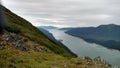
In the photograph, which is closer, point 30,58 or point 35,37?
point 30,58

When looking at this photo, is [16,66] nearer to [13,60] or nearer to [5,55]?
[13,60]

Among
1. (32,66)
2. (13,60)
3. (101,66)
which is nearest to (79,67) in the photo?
(101,66)

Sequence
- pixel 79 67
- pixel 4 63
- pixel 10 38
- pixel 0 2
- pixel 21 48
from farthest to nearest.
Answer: pixel 10 38
pixel 21 48
pixel 79 67
pixel 4 63
pixel 0 2

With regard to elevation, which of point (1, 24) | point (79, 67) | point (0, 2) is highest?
point (0, 2)

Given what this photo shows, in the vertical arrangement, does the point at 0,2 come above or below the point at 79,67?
above

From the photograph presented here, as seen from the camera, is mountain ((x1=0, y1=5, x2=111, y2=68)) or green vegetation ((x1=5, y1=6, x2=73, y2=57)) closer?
mountain ((x1=0, y1=5, x2=111, y2=68))

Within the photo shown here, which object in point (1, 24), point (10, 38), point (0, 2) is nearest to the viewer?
point (0, 2)

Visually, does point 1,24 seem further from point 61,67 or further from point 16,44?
point 16,44

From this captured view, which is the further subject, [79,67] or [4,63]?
[79,67]

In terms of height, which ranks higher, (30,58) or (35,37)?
(30,58)

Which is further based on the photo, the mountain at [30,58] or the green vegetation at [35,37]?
the green vegetation at [35,37]
